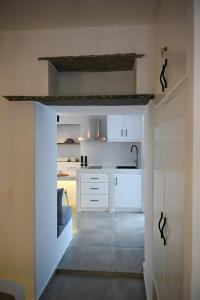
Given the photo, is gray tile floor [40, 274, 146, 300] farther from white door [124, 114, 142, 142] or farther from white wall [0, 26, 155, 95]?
white door [124, 114, 142, 142]

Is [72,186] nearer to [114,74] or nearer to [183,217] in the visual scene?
[114,74]

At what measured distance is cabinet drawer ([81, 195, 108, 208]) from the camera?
5.78 metres

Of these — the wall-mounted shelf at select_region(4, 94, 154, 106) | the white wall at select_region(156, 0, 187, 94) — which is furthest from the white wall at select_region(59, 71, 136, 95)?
the white wall at select_region(156, 0, 187, 94)

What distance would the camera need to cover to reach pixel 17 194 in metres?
2.41

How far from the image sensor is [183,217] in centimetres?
102

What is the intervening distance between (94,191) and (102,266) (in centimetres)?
264

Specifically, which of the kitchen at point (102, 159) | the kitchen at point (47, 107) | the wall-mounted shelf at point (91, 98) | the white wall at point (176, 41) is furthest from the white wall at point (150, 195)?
the kitchen at point (102, 159)

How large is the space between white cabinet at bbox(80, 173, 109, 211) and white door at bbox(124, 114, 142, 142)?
3.74 ft

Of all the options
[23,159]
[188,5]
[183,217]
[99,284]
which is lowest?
[99,284]

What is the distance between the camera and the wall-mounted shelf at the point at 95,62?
227 centimetres

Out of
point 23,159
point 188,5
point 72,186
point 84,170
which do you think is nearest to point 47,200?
point 23,159

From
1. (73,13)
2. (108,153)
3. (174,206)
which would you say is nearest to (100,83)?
(73,13)

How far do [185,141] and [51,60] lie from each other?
1.74 m

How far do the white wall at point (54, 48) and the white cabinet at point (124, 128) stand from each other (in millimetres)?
3774
